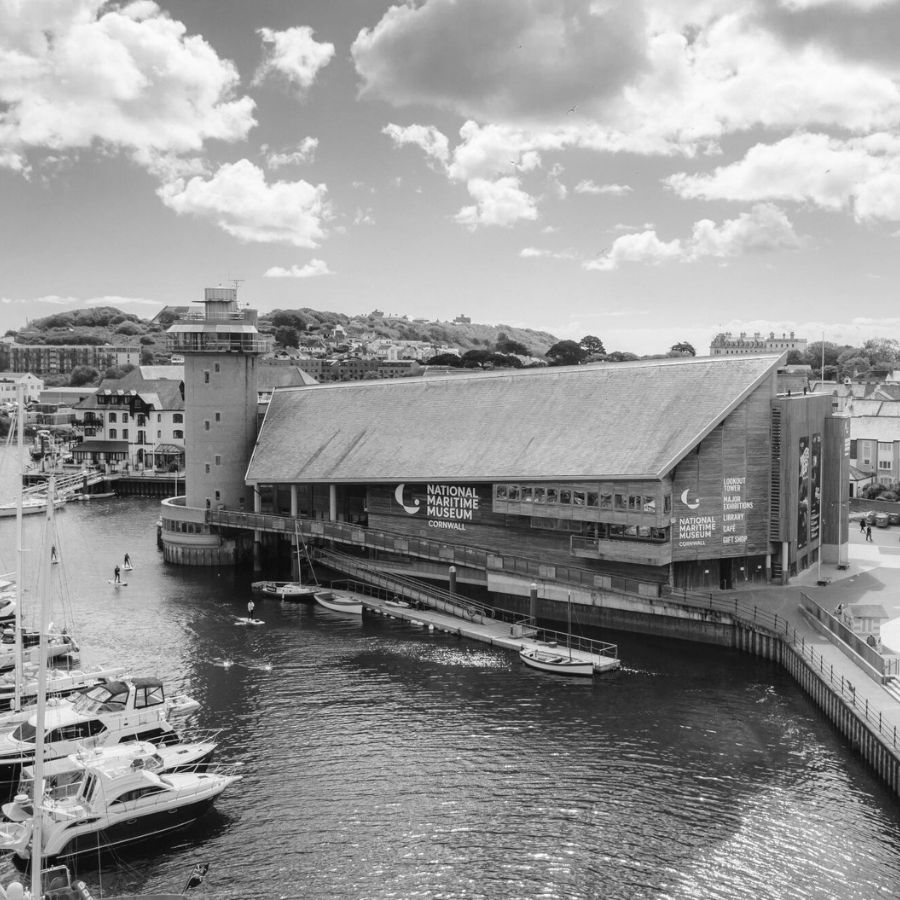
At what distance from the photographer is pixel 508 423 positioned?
224ft

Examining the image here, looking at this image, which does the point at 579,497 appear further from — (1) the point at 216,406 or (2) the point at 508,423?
(1) the point at 216,406

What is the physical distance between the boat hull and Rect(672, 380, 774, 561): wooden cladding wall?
10820mm

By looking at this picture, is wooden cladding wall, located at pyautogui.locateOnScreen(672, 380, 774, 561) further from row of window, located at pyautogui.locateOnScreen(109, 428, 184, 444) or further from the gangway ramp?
row of window, located at pyautogui.locateOnScreen(109, 428, 184, 444)

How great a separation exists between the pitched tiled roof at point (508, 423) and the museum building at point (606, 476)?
0.12 m

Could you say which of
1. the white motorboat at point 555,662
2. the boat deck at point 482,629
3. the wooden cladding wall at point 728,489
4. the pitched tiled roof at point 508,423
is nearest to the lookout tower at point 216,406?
the pitched tiled roof at point 508,423

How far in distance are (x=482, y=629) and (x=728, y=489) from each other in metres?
15.9

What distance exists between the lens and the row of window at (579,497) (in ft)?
190

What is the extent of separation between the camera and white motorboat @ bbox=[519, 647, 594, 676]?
50.2m

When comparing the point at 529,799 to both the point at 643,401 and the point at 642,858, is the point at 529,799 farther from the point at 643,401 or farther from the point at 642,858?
the point at 643,401

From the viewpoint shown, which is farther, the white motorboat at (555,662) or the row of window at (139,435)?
the row of window at (139,435)

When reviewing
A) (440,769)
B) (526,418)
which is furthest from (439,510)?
(440,769)

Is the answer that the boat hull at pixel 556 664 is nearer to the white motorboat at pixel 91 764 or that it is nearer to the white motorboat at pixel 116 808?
the white motorboat at pixel 91 764

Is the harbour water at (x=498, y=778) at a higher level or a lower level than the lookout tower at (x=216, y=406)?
lower

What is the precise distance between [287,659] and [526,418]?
902 inches
